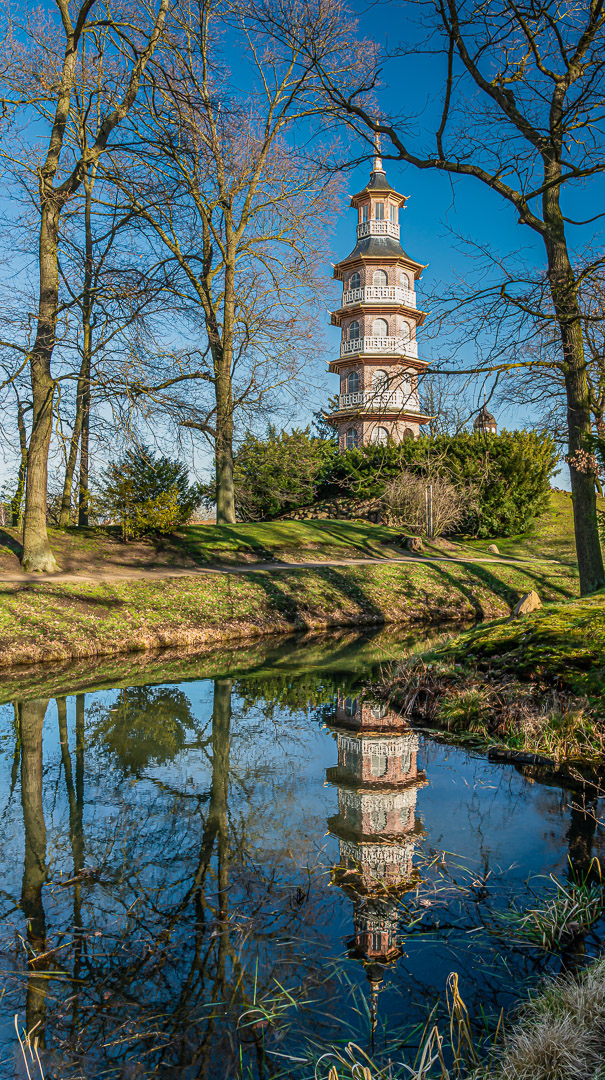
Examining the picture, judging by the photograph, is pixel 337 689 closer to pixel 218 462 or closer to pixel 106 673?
pixel 106 673

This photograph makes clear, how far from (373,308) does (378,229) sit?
536 centimetres

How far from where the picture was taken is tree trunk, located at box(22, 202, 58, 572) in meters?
12.6

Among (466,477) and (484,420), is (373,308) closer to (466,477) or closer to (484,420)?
(466,477)

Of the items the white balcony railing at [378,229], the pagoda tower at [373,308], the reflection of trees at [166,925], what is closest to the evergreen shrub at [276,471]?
the pagoda tower at [373,308]

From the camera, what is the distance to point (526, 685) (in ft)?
19.8

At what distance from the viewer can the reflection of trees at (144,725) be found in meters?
5.64

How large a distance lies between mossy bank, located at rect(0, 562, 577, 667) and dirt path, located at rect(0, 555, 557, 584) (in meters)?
0.25

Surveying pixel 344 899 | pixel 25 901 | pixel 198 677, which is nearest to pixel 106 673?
pixel 198 677

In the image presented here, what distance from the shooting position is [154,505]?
17.0m

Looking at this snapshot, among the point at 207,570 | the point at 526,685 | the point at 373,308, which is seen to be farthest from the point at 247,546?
the point at 373,308

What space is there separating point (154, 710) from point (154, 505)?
1042 cm

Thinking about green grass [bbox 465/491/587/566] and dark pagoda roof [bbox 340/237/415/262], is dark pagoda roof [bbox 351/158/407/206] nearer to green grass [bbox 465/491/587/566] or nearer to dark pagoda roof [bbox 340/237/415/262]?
dark pagoda roof [bbox 340/237/415/262]

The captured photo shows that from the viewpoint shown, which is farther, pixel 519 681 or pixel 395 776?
pixel 519 681

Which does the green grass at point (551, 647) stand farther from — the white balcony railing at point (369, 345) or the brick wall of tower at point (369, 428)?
the white balcony railing at point (369, 345)
